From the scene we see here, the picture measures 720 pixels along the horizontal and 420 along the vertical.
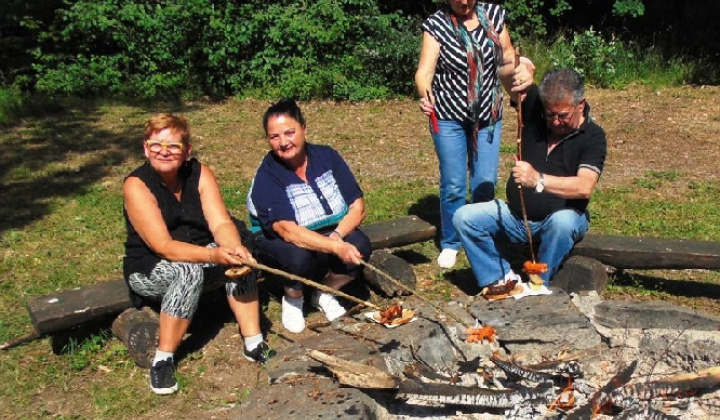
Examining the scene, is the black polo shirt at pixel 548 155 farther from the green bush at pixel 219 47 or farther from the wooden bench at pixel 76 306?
the green bush at pixel 219 47

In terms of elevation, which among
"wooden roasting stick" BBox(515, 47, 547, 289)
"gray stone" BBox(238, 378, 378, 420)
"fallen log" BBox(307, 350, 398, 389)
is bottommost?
"gray stone" BBox(238, 378, 378, 420)

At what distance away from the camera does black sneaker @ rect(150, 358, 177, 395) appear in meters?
3.86

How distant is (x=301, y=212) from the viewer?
4.30 m

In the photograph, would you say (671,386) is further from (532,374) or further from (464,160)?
(464,160)

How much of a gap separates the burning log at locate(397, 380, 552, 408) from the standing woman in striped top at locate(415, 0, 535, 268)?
5.88 feet

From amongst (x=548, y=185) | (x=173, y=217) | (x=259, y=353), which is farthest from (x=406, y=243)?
(x=173, y=217)

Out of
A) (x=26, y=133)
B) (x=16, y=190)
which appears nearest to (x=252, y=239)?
(x=16, y=190)

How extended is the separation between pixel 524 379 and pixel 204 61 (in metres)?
8.22

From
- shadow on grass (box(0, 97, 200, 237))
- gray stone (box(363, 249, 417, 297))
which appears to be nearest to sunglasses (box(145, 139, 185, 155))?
gray stone (box(363, 249, 417, 297))

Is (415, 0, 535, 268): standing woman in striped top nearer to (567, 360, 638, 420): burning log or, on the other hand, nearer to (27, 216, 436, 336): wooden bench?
(567, 360, 638, 420): burning log

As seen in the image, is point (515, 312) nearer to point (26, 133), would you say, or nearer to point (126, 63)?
point (26, 133)

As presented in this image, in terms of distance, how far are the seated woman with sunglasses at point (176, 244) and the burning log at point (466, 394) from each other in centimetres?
103

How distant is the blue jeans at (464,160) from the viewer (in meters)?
4.83

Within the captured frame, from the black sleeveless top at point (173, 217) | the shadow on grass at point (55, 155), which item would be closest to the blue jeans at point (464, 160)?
the black sleeveless top at point (173, 217)
